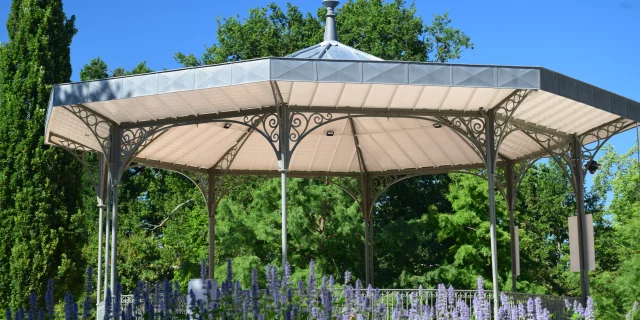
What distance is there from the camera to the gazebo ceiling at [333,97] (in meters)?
13.5

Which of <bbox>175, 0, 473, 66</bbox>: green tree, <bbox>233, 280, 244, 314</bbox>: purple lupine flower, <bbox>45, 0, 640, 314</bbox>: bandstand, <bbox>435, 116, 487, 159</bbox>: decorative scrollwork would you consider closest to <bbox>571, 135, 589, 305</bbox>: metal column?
<bbox>45, 0, 640, 314</bbox>: bandstand

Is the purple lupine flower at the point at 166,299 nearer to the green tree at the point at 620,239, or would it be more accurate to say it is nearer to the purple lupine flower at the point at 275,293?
the purple lupine flower at the point at 275,293

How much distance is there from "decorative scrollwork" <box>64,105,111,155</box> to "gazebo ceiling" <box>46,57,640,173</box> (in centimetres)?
8

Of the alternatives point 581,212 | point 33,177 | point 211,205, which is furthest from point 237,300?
point 33,177

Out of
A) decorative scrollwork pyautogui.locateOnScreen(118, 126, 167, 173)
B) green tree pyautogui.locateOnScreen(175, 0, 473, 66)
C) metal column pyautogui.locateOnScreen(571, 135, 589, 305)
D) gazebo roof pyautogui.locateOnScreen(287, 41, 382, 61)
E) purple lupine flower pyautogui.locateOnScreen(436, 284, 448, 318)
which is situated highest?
green tree pyautogui.locateOnScreen(175, 0, 473, 66)

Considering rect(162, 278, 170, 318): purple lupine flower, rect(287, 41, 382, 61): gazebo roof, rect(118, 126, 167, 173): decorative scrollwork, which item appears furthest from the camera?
rect(287, 41, 382, 61): gazebo roof

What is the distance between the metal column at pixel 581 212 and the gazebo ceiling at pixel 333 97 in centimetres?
47

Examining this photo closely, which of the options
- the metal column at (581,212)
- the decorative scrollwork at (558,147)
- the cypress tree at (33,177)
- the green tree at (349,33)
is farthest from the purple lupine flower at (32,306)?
the green tree at (349,33)

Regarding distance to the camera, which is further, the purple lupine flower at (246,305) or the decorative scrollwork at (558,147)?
the decorative scrollwork at (558,147)

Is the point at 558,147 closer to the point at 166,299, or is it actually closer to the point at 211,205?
the point at 211,205

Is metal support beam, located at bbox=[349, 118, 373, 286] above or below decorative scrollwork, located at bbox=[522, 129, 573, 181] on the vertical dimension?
below

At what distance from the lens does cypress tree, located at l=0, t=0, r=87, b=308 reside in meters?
21.9

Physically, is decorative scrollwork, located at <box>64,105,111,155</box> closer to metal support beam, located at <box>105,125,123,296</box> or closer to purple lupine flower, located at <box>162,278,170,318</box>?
metal support beam, located at <box>105,125,123,296</box>

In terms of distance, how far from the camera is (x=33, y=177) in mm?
22391
